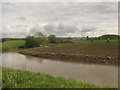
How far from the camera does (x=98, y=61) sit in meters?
14.4

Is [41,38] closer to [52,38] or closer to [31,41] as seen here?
[31,41]

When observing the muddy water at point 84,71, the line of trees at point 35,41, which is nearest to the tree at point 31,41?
the line of trees at point 35,41

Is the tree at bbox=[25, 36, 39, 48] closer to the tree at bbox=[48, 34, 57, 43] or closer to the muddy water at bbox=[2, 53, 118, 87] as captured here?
the tree at bbox=[48, 34, 57, 43]

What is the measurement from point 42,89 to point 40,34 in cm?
3863

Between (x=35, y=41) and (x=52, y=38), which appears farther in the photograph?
(x=52, y=38)

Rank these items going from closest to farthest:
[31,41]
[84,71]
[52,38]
→ 1. [84,71]
2. [31,41]
3. [52,38]

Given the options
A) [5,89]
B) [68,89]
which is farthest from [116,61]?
[5,89]

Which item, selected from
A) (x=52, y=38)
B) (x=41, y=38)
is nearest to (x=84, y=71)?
(x=41, y=38)

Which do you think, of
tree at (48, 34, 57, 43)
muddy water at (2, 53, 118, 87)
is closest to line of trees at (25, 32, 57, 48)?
tree at (48, 34, 57, 43)

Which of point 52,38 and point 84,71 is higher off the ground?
point 52,38

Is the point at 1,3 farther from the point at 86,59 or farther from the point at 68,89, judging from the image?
the point at 86,59

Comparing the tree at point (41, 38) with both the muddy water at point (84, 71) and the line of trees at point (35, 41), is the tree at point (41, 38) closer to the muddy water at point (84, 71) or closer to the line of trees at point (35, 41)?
the line of trees at point (35, 41)

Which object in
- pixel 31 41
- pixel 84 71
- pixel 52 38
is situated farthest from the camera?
pixel 52 38

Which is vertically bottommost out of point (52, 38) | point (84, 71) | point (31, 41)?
point (84, 71)
